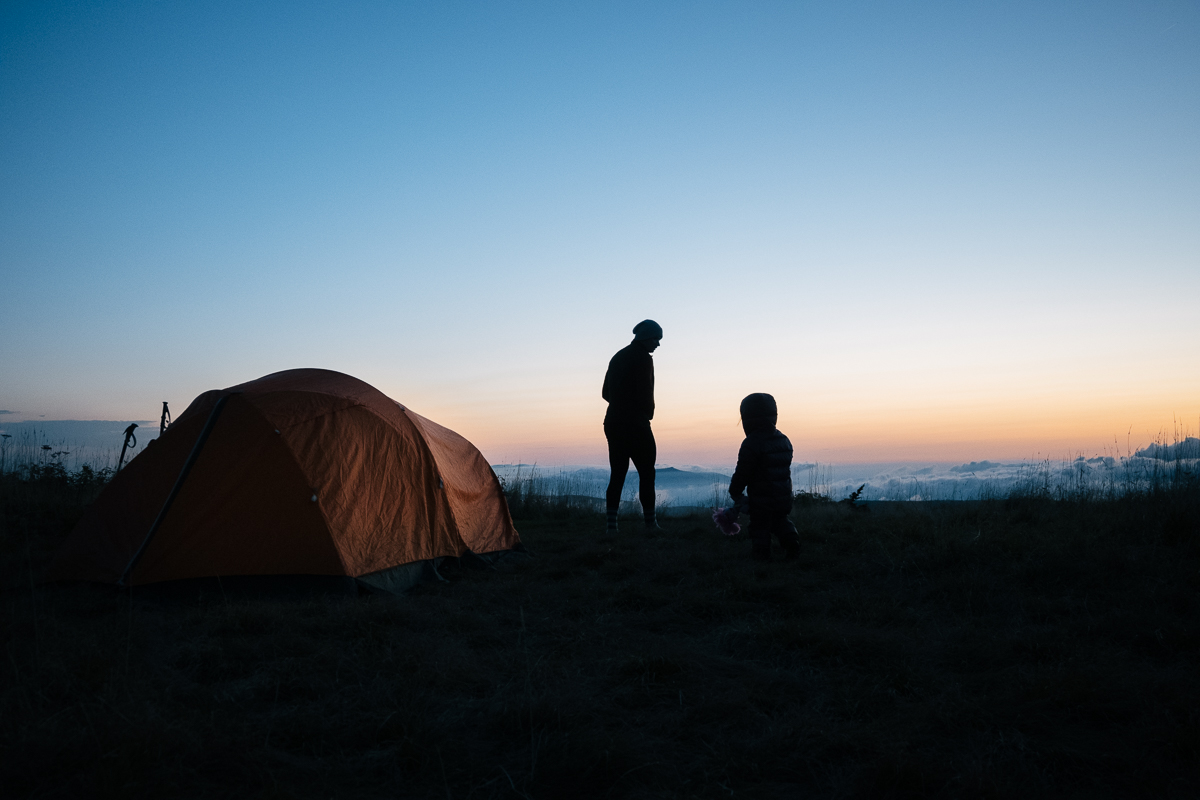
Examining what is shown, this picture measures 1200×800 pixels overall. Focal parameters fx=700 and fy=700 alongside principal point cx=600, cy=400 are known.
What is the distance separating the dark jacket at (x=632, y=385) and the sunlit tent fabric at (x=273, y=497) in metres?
2.86

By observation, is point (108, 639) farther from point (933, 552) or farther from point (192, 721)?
point (933, 552)

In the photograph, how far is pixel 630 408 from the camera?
878 centimetres

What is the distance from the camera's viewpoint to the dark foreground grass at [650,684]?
2477 millimetres

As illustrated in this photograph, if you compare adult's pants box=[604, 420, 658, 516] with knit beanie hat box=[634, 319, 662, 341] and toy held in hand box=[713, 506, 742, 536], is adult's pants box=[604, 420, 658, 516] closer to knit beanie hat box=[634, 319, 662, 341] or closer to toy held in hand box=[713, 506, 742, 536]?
knit beanie hat box=[634, 319, 662, 341]

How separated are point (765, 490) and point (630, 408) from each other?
2.58 meters

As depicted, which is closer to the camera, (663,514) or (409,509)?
(409,509)

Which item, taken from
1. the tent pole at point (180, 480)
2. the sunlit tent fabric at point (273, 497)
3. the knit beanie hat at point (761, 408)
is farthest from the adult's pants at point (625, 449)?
the tent pole at point (180, 480)

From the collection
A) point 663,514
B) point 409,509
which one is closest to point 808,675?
point 409,509

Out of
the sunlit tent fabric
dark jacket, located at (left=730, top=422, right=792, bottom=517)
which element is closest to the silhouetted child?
dark jacket, located at (left=730, top=422, right=792, bottom=517)

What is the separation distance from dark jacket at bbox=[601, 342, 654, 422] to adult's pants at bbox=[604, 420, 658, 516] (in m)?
0.08

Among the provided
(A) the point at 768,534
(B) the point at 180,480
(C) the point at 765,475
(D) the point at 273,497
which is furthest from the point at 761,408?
(B) the point at 180,480

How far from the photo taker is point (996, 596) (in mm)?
4949

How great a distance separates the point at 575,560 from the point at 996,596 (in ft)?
11.7

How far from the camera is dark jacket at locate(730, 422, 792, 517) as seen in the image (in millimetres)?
6590
